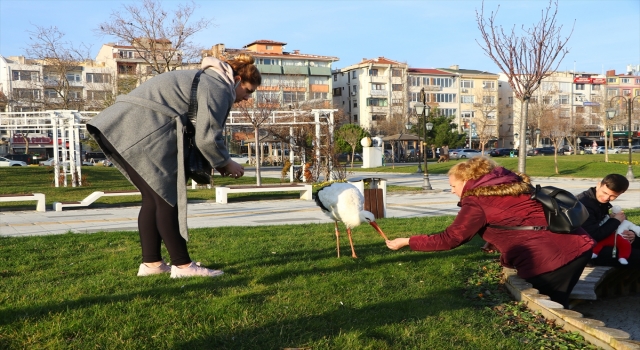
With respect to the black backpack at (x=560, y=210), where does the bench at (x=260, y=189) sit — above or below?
below

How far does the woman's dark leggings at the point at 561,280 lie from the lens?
4.43 meters

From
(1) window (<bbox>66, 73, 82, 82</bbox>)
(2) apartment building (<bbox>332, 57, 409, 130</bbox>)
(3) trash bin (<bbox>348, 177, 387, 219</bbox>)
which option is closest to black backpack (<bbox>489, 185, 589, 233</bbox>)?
(3) trash bin (<bbox>348, 177, 387, 219</bbox>)

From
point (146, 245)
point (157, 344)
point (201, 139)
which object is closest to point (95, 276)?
point (146, 245)

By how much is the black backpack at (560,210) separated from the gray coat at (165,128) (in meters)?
2.29

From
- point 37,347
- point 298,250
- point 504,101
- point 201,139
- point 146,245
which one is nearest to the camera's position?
point 37,347

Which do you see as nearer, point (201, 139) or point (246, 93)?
point (201, 139)

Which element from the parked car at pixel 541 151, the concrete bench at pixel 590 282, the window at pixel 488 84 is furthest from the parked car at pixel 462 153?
the concrete bench at pixel 590 282

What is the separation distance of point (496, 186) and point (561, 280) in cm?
93

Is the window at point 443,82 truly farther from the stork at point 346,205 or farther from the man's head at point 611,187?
the stork at point 346,205

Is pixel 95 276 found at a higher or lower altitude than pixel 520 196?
lower

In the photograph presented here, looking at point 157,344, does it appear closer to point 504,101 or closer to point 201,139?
point 201,139

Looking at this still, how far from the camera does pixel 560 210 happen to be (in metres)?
4.12

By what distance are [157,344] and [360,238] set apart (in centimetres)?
439

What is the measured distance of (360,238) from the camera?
729cm
